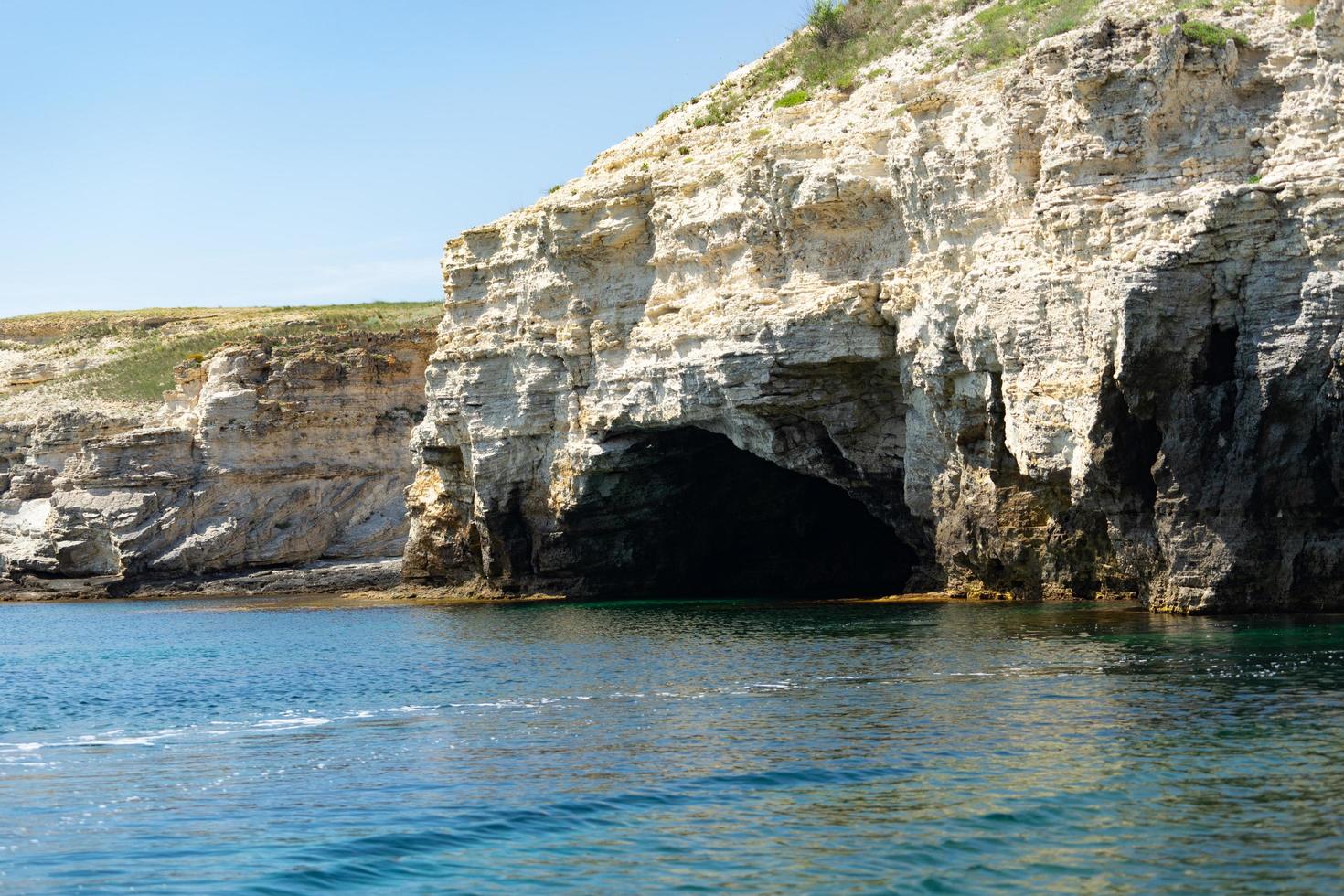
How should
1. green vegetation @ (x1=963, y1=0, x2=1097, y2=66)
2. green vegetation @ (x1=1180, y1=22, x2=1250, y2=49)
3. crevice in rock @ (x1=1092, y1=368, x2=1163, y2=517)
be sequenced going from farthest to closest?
green vegetation @ (x1=963, y1=0, x2=1097, y2=66)
green vegetation @ (x1=1180, y1=22, x2=1250, y2=49)
crevice in rock @ (x1=1092, y1=368, x2=1163, y2=517)

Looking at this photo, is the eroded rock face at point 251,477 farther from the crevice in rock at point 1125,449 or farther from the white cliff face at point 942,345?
the crevice in rock at point 1125,449

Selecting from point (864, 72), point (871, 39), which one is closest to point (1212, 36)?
point (864, 72)

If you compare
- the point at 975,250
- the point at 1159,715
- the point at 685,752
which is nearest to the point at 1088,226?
the point at 975,250

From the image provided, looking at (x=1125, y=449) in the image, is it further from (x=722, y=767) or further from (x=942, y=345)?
(x=722, y=767)

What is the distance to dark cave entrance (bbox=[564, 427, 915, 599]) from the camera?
131 feet

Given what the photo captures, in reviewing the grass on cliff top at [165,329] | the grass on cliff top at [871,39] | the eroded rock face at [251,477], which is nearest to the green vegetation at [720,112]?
the grass on cliff top at [871,39]

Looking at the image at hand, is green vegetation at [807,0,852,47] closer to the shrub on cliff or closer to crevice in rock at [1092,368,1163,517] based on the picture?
the shrub on cliff

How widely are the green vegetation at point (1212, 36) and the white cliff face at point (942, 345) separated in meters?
0.17

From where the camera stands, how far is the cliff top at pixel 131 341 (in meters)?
70.4

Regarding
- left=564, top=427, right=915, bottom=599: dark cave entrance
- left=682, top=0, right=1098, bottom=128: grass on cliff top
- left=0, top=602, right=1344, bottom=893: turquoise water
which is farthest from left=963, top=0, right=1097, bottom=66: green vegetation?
left=0, top=602, right=1344, bottom=893: turquoise water

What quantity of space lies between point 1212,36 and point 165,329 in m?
73.6

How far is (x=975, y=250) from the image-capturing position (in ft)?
96.3

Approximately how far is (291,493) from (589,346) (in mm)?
20456

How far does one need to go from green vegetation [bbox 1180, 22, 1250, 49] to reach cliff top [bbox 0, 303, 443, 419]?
Answer: 39402mm
